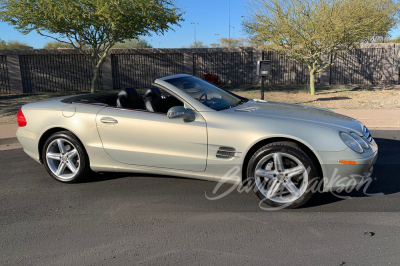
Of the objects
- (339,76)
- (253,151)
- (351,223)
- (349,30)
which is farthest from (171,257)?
(339,76)

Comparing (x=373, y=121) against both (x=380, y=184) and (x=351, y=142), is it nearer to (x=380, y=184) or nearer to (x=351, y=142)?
(x=380, y=184)

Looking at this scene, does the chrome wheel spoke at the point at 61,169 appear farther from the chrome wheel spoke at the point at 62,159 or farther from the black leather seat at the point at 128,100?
the black leather seat at the point at 128,100

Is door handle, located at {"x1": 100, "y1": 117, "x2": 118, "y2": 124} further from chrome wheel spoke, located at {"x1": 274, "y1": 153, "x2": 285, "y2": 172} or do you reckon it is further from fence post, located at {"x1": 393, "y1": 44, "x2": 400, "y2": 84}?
fence post, located at {"x1": 393, "y1": 44, "x2": 400, "y2": 84}

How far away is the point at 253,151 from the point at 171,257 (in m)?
1.63

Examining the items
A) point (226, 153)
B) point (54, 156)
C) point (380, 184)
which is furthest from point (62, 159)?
point (380, 184)

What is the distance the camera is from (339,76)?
66.6 ft

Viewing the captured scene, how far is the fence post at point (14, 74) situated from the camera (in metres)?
17.7

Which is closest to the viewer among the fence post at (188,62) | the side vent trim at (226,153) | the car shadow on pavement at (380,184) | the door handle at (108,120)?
the side vent trim at (226,153)

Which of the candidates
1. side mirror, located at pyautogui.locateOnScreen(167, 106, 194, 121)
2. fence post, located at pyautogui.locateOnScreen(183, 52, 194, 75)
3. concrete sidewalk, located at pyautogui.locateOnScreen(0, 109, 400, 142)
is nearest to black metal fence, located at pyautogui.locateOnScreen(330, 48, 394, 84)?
fence post, located at pyautogui.locateOnScreen(183, 52, 194, 75)

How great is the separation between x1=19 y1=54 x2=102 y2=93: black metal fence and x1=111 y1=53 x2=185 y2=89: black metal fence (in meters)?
1.50

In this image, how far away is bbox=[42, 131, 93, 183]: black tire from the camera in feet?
15.8

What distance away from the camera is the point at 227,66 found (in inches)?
800

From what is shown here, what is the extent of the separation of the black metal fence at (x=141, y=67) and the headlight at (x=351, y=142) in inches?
643

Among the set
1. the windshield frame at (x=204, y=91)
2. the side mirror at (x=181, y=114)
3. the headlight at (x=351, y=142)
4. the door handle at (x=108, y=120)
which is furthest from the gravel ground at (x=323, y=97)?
the headlight at (x=351, y=142)
